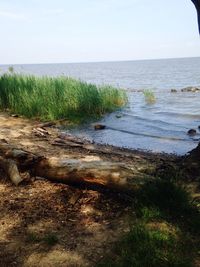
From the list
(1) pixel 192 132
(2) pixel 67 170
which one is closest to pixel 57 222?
(2) pixel 67 170

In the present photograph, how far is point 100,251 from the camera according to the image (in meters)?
3.99

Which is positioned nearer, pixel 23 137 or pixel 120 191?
pixel 120 191

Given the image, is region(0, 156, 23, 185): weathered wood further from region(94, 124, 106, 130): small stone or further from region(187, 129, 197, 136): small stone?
region(187, 129, 197, 136): small stone

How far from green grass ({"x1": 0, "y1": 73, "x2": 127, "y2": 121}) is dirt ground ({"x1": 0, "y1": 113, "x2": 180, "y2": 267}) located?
10.0 meters

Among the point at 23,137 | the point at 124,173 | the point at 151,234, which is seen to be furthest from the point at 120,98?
the point at 151,234

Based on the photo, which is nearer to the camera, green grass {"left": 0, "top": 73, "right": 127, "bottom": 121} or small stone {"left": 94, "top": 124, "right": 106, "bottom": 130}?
small stone {"left": 94, "top": 124, "right": 106, "bottom": 130}

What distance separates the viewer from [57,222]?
15.6 ft

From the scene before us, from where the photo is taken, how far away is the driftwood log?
5.26 metres

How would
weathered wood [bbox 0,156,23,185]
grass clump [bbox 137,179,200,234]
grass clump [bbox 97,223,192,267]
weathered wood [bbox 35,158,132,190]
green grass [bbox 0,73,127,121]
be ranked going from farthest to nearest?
1. green grass [bbox 0,73,127,121]
2. weathered wood [bbox 0,156,23,185]
3. weathered wood [bbox 35,158,132,190]
4. grass clump [bbox 137,179,200,234]
5. grass clump [bbox 97,223,192,267]

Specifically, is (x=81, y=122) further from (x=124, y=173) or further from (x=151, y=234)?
(x=151, y=234)

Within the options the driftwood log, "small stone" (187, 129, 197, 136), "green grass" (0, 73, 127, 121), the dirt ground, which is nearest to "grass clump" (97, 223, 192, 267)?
the dirt ground

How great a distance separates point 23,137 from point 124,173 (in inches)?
243

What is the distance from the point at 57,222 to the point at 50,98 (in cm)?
1239

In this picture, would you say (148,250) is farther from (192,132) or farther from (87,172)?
(192,132)
